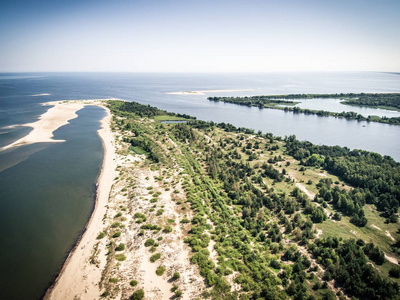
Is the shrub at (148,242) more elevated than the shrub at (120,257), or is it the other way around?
the shrub at (148,242)

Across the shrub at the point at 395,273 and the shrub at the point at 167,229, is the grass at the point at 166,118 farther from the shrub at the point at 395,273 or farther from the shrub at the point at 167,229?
the shrub at the point at 395,273

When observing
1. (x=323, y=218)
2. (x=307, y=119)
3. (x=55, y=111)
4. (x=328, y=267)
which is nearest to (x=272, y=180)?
(x=323, y=218)

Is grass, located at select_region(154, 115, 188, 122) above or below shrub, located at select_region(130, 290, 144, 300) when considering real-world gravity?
above

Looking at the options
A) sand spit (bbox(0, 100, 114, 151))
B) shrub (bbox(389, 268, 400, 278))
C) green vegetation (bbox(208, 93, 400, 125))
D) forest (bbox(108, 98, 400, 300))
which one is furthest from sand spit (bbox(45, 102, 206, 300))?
green vegetation (bbox(208, 93, 400, 125))

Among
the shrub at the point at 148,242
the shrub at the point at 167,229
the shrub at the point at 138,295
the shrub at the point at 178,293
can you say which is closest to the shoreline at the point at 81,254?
the shrub at the point at 138,295

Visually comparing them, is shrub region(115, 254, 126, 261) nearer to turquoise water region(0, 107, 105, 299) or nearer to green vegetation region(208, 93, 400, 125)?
turquoise water region(0, 107, 105, 299)

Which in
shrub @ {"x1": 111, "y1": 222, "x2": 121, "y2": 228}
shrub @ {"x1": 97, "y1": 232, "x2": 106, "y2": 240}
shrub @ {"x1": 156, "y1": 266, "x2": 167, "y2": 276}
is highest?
shrub @ {"x1": 111, "y1": 222, "x2": 121, "y2": 228}

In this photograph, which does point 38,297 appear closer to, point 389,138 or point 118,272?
point 118,272
